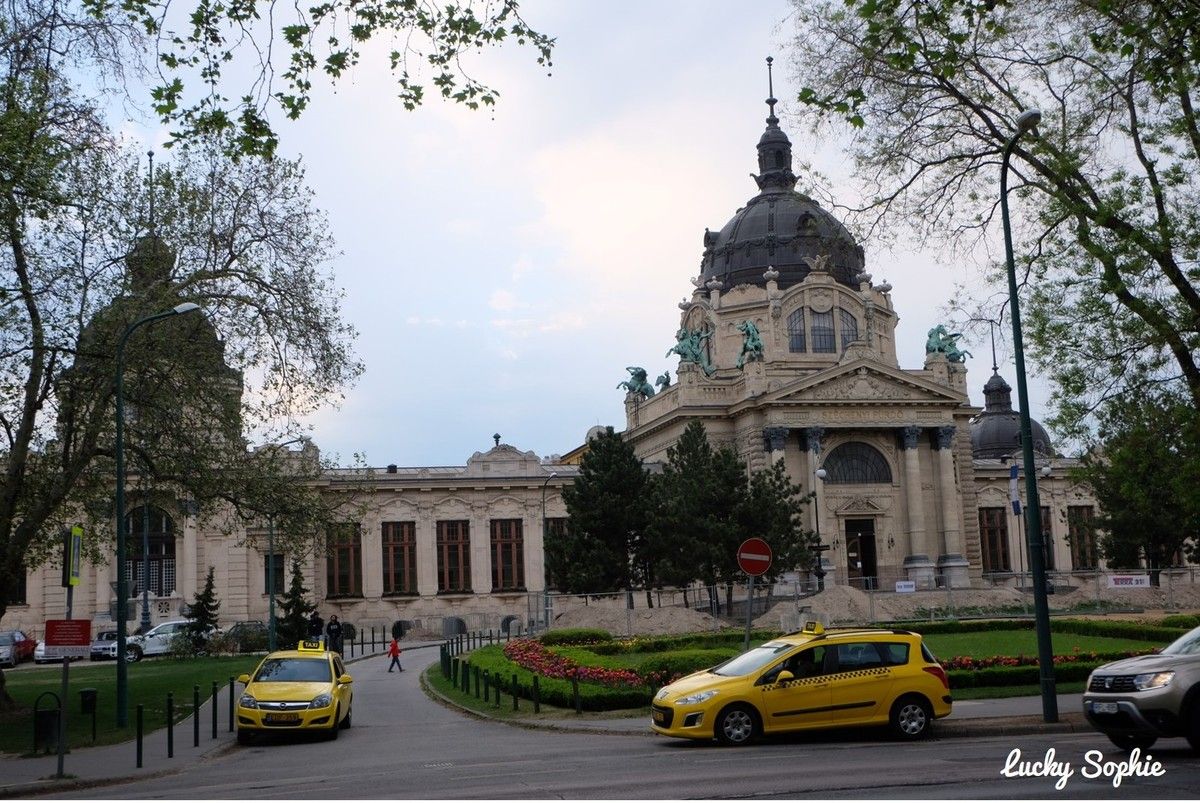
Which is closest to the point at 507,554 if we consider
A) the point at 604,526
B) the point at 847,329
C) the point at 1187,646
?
the point at 604,526

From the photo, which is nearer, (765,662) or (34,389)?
(765,662)

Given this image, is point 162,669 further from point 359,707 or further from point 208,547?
point 208,547

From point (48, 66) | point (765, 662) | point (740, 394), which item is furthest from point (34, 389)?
point (740, 394)

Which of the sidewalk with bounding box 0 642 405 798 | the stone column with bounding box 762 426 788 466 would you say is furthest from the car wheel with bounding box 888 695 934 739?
the stone column with bounding box 762 426 788 466

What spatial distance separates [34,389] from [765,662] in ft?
58.1

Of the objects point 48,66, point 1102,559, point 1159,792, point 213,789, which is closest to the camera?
point 1159,792

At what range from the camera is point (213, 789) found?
57.4 feet

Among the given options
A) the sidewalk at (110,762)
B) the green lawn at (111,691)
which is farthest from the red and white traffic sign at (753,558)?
the green lawn at (111,691)

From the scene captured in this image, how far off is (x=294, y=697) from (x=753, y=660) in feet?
28.9

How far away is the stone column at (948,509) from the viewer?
76.2m

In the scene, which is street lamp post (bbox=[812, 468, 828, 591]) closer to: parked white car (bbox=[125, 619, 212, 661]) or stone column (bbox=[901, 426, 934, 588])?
stone column (bbox=[901, 426, 934, 588])

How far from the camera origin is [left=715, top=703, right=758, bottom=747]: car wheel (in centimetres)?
1973

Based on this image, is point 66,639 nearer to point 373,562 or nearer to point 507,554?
point 373,562

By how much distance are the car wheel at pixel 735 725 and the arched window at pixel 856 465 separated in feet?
188
